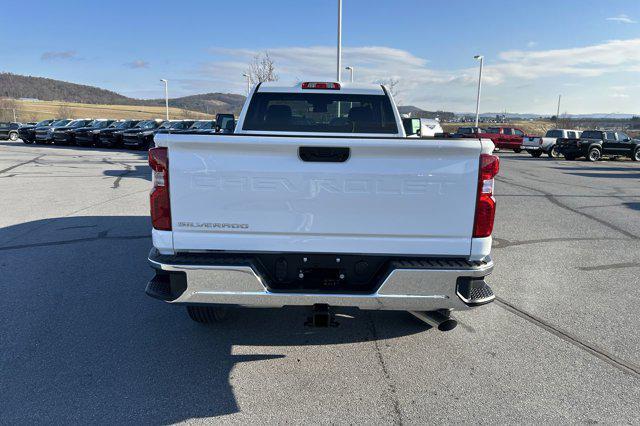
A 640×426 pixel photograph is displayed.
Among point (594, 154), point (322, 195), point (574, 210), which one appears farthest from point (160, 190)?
point (594, 154)

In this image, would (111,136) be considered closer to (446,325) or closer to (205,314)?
(205,314)

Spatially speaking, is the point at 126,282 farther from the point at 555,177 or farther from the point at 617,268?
the point at 555,177

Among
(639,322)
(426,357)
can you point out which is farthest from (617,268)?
(426,357)

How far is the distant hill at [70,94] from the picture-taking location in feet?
451

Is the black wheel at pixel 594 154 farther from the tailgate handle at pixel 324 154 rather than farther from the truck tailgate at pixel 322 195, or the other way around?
the tailgate handle at pixel 324 154

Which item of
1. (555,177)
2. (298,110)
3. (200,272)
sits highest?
(298,110)

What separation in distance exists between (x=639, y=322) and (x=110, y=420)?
15.2 feet

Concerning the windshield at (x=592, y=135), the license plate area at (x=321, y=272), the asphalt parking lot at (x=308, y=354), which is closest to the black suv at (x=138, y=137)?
the asphalt parking lot at (x=308, y=354)

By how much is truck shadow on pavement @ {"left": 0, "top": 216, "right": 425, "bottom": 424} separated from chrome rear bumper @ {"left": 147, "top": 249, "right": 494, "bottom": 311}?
0.70 meters

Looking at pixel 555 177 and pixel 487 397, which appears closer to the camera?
pixel 487 397

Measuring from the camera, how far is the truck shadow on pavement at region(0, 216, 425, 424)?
9.78 feet

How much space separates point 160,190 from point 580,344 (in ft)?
11.9

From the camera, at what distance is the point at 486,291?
311cm

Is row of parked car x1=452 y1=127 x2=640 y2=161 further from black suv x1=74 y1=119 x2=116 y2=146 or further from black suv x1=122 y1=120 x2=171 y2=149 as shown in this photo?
black suv x1=74 y1=119 x2=116 y2=146
